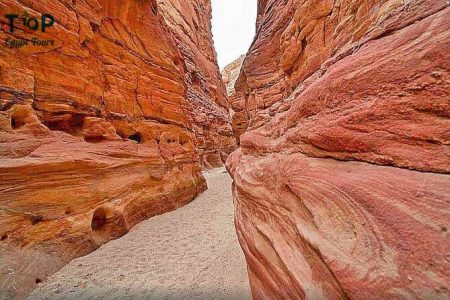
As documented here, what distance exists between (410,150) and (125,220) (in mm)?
6320

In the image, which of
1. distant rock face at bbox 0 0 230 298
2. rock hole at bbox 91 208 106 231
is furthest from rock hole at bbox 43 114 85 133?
rock hole at bbox 91 208 106 231

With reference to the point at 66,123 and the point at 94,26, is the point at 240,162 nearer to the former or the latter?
the point at 66,123

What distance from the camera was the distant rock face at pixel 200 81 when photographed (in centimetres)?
1884

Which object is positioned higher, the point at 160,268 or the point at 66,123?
the point at 66,123

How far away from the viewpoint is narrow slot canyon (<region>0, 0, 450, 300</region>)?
140 centimetres

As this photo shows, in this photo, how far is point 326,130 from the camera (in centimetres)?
210

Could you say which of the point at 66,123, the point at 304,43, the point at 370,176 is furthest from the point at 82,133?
the point at 370,176

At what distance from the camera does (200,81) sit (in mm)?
21766

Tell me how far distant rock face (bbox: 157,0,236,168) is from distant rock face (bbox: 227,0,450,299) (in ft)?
47.0

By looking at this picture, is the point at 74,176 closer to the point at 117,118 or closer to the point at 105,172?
the point at 105,172

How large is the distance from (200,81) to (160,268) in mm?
20081

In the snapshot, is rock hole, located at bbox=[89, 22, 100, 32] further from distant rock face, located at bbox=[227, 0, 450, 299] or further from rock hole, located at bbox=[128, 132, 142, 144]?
distant rock face, located at bbox=[227, 0, 450, 299]

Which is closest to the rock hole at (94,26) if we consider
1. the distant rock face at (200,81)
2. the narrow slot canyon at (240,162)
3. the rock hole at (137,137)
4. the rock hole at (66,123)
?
the narrow slot canyon at (240,162)

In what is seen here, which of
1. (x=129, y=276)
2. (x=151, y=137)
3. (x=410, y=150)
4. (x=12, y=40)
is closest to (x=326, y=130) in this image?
(x=410, y=150)
